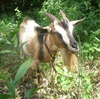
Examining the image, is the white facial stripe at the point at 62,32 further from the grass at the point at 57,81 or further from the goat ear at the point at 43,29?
the grass at the point at 57,81

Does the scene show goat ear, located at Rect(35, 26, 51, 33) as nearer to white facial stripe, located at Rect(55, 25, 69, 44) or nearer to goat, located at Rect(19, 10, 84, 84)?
goat, located at Rect(19, 10, 84, 84)

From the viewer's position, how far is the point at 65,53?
3.11 m

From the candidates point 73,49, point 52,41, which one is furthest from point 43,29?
point 73,49

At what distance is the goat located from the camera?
3.00 metres

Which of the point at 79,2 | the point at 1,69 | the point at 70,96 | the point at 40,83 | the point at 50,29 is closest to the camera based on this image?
the point at 50,29

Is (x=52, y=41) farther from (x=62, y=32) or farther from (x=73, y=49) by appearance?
(x=73, y=49)

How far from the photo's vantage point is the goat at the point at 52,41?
2998mm

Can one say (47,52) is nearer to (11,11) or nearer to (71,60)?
(71,60)

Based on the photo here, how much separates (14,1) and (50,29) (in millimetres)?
5012

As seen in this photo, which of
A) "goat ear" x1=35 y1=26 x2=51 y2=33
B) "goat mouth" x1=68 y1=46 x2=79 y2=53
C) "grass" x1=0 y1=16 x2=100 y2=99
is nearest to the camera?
"goat mouth" x1=68 y1=46 x2=79 y2=53

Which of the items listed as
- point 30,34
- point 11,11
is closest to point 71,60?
point 30,34

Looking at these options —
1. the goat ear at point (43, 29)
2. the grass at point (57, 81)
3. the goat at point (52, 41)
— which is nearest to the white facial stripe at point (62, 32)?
the goat at point (52, 41)

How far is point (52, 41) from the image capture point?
10.9 ft

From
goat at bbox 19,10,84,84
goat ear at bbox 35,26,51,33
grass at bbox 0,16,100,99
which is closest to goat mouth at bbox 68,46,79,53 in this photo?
goat at bbox 19,10,84,84
